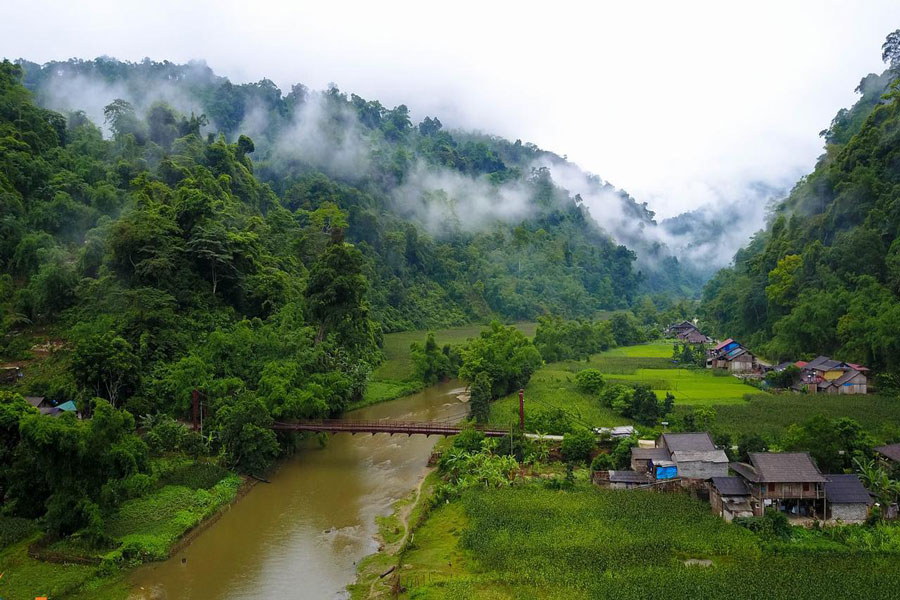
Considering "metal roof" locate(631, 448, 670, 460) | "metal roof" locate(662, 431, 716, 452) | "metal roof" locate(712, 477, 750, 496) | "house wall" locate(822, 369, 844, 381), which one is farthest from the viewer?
"house wall" locate(822, 369, 844, 381)

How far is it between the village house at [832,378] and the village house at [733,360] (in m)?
7.15

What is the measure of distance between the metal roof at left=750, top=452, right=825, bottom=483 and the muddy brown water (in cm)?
1513

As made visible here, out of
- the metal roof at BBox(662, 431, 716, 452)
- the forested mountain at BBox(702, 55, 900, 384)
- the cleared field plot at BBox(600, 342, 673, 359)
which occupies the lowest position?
the metal roof at BBox(662, 431, 716, 452)

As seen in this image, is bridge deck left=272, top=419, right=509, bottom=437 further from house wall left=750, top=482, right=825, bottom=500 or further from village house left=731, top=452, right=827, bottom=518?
house wall left=750, top=482, right=825, bottom=500

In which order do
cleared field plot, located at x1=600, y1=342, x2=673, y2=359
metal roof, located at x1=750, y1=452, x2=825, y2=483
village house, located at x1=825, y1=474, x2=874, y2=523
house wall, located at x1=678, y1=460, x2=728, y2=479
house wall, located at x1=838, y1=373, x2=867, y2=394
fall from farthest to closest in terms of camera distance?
cleared field plot, located at x1=600, y1=342, x2=673, y2=359 < house wall, located at x1=838, y1=373, x2=867, y2=394 < house wall, located at x1=678, y1=460, x2=728, y2=479 < metal roof, located at x1=750, y1=452, x2=825, y2=483 < village house, located at x1=825, y1=474, x2=874, y2=523

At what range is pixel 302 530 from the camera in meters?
24.9

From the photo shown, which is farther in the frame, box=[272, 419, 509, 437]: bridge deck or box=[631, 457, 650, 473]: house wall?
box=[272, 419, 509, 437]: bridge deck

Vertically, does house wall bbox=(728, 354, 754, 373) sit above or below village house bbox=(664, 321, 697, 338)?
below

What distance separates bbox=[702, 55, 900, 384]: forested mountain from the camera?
42.9 meters

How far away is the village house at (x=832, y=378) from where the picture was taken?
39.7 m

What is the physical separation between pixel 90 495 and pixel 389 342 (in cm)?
4635

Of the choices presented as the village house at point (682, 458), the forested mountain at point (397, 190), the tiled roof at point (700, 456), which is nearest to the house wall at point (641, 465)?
the village house at point (682, 458)

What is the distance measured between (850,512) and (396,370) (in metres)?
37.2

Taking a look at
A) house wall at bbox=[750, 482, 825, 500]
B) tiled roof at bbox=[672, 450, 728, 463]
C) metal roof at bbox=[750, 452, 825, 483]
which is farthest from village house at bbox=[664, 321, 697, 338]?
house wall at bbox=[750, 482, 825, 500]
